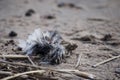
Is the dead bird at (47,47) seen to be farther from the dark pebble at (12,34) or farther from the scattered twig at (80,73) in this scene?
the dark pebble at (12,34)

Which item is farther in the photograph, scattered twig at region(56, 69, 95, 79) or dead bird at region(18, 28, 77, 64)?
dead bird at region(18, 28, 77, 64)

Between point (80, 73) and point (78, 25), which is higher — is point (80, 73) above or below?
below

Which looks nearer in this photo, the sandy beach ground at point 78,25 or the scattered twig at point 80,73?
the scattered twig at point 80,73

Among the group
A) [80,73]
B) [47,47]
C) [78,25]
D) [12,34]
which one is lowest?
[80,73]

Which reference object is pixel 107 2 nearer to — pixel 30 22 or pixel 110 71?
pixel 30 22

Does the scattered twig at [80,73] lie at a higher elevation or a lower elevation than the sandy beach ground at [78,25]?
lower

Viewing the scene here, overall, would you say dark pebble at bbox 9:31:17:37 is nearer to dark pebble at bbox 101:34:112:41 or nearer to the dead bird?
the dead bird

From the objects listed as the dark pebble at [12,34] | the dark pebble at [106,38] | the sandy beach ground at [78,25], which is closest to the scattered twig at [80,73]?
the sandy beach ground at [78,25]

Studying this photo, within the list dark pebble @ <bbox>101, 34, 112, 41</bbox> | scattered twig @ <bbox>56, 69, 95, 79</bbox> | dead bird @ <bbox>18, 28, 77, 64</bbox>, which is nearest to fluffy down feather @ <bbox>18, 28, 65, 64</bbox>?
dead bird @ <bbox>18, 28, 77, 64</bbox>

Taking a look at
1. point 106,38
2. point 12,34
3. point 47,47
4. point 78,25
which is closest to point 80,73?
point 47,47

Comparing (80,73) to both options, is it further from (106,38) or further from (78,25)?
(78,25)
